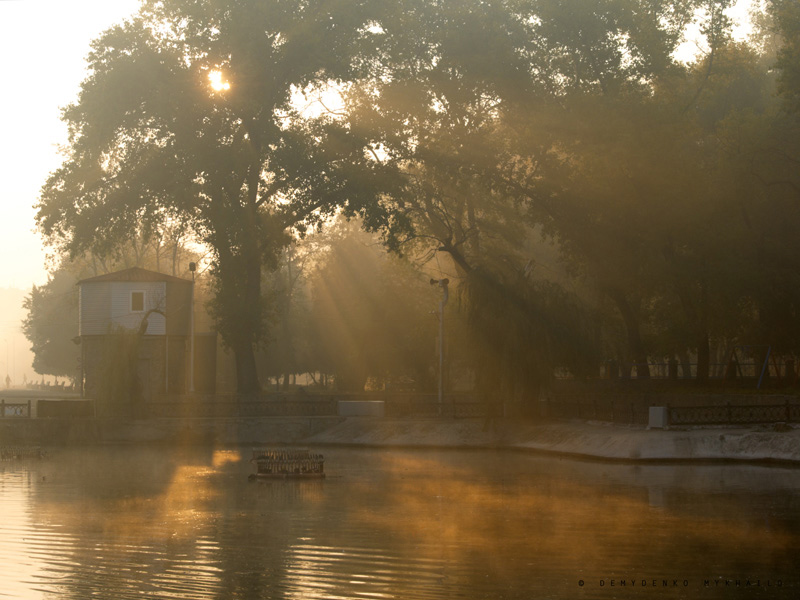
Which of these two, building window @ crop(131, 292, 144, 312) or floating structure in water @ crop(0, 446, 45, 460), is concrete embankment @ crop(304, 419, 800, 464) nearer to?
floating structure in water @ crop(0, 446, 45, 460)

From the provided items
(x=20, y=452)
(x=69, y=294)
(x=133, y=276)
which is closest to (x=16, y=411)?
(x=20, y=452)

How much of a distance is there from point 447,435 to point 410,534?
24.8 metres

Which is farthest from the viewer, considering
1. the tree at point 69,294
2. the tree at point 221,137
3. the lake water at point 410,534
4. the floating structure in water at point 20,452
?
the tree at point 69,294

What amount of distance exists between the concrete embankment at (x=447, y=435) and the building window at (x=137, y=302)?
13.1m

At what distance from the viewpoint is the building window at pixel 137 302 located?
201 feet

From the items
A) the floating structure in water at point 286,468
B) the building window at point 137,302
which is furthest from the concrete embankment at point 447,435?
the building window at point 137,302

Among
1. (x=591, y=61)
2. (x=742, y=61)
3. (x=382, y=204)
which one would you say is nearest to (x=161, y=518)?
(x=382, y=204)

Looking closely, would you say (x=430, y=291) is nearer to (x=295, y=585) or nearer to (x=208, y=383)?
(x=208, y=383)

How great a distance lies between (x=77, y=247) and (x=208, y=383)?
47.7ft

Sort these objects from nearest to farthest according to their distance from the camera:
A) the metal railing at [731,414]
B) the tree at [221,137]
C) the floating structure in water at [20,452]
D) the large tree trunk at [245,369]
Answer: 1. the metal railing at [731,414]
2. the floating structure in water at [20,452]
3. the tree at [221,137]
4. the large tree trunk at [245,369]

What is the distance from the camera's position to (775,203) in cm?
4878

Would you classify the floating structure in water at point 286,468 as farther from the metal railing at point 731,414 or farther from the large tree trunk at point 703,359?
the large tree trunk at point 703,359

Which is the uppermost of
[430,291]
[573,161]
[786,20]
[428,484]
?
[786,20]

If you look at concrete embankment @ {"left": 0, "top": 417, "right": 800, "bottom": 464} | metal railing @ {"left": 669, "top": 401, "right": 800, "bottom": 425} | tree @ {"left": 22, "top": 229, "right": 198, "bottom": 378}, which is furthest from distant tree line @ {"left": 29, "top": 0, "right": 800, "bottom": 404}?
tree @ {"left": 22, "top": 229, "right": 198, "bottom": 378}
